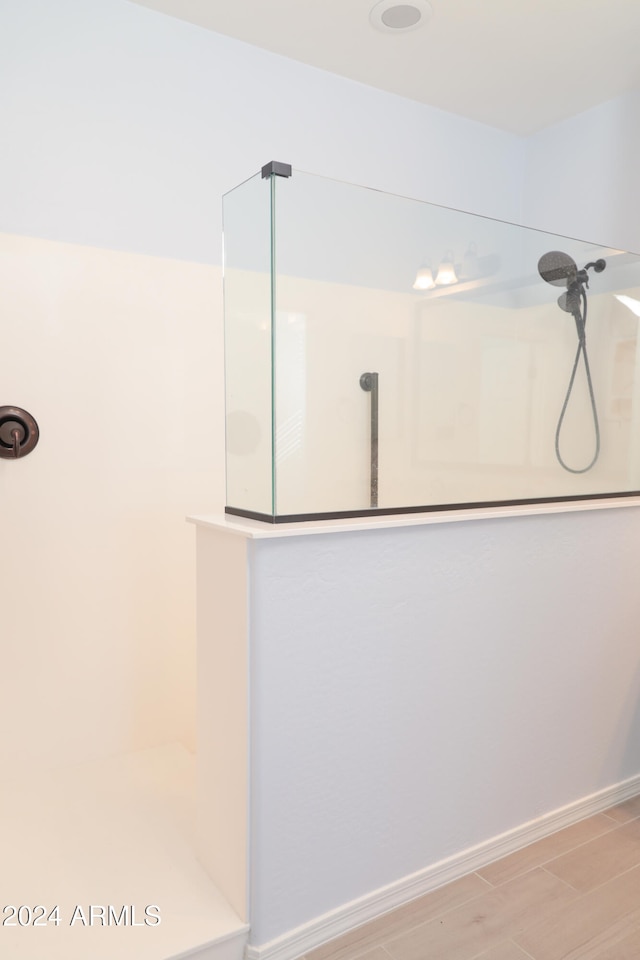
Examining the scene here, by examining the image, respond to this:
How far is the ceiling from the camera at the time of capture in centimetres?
215

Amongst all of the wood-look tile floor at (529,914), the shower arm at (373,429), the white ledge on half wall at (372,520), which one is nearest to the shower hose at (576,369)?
the white ledge on half wall at (372,520)

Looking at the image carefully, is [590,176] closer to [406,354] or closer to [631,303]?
[631,303]

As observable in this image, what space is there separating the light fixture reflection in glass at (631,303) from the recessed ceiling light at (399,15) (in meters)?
1.10

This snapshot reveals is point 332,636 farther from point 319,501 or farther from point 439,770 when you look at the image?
point 439,770

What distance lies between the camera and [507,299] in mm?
1826

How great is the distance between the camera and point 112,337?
216 cm

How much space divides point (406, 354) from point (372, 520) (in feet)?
1.43

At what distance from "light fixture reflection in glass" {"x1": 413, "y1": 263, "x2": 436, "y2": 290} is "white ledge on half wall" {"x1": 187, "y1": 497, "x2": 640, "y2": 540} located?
56 cm

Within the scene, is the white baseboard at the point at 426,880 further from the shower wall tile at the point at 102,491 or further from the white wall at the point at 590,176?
the white wall at the point at 590,176

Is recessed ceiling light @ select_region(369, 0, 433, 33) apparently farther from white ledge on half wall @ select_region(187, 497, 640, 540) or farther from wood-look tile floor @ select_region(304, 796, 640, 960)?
wood-look tile floor @ select_region(304, 796, 640, 960)

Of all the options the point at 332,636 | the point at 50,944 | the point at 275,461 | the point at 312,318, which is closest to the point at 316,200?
the point at 312,318

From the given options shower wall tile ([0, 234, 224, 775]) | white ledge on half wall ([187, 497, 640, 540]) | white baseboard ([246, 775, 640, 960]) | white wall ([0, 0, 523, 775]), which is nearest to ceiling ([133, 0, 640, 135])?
white wall ([0, 0, 523, 775])

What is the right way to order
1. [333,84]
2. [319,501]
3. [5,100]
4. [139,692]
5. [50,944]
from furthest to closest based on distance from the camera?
[333,84], [139,692], [5,100], [319,501], [50,944]

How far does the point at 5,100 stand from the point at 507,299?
154 cm
